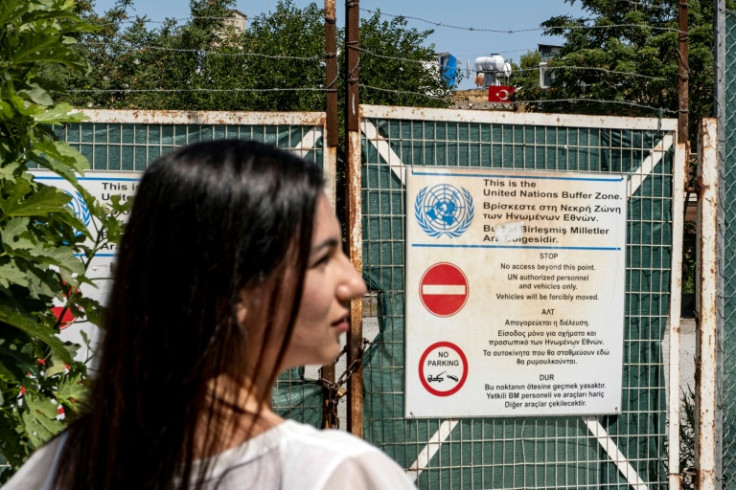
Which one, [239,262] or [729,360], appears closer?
[239,262]

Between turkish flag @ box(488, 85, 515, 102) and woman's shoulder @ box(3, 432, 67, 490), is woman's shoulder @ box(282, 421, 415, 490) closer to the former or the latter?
woman's shoulder @ box(3, 432, 67, 490)

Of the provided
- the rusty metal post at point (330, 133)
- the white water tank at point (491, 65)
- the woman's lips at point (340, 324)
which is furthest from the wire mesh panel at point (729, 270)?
the white water tank at point (491, 65)

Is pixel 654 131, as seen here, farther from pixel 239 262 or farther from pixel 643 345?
pixel 239 262

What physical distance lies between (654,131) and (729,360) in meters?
1.31

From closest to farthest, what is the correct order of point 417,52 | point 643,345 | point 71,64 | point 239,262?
point 239,262, point 71,64, point 643,345, point 417,52

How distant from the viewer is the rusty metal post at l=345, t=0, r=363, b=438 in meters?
4.56

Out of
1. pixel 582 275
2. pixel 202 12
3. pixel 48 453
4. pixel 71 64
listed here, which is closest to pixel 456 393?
pixel 582 275

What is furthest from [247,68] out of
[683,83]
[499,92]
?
[683,83]

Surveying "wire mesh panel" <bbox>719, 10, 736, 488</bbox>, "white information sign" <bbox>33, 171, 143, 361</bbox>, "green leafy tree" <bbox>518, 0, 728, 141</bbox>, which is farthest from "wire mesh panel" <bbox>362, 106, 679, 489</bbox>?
"green leafy tree" <bbox>518, 0, 728, 141</bbox>

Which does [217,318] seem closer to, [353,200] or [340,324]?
[340,324]

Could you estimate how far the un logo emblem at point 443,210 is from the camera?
15.3ft

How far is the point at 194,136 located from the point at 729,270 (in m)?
2.88

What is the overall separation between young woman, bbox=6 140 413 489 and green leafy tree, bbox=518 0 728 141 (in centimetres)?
3394

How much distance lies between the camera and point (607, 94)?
3672 cm
